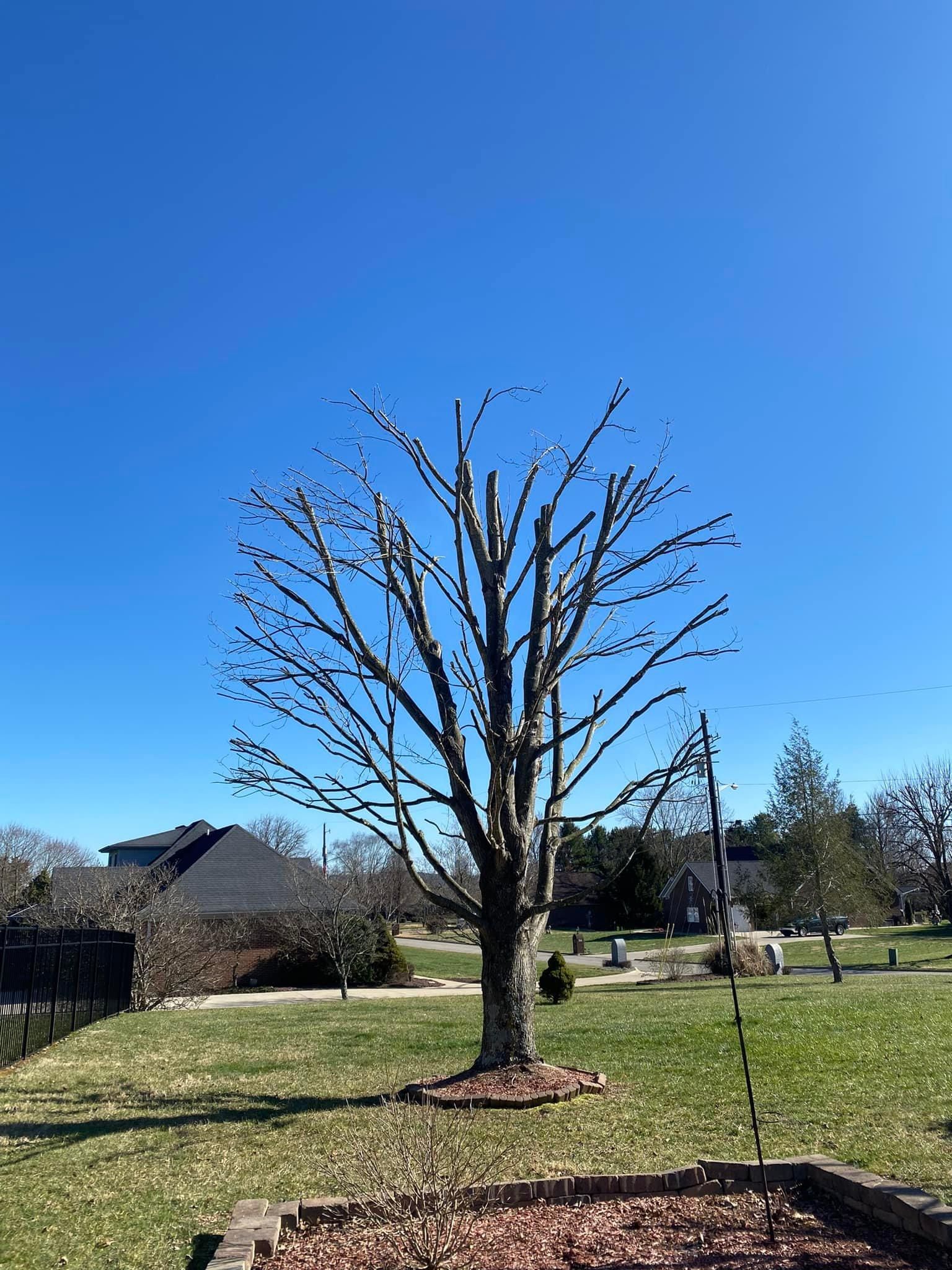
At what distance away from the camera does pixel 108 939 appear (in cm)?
1752

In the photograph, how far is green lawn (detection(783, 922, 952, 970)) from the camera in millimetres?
29422

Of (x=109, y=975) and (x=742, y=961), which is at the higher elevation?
(x=109, y=975)

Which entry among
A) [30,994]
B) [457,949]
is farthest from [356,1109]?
[457,949]

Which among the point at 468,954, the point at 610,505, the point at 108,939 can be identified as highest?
the point at 610,505

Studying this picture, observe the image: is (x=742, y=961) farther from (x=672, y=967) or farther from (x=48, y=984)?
(x=48, y=984)

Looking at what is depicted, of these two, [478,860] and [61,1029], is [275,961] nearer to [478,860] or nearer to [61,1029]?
[61,1029]

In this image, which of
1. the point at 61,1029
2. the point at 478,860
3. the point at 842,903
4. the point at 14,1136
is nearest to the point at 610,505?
the point at 478,860

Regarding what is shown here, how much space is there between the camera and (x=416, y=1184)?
3949 mm

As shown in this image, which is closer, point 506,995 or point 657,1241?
point 657,1241

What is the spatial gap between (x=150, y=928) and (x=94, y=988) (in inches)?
225

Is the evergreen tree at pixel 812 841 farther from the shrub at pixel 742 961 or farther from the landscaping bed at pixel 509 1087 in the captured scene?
the landscaping bed at pixel 509 1087

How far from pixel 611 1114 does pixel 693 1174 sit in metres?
1.81

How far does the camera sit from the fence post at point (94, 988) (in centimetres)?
1622

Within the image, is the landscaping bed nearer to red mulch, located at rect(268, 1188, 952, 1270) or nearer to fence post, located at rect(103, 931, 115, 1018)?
red mulch, located at rect(268, 1188, 952, 1270)
